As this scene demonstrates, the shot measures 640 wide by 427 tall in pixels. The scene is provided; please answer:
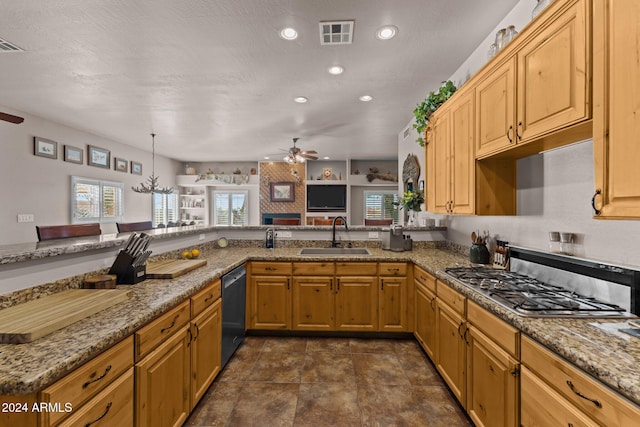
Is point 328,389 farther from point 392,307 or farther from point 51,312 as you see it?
point 51,312

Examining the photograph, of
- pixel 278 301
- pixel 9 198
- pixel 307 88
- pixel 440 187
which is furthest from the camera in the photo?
pixel 9 198

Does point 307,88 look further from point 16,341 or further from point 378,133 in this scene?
point 16,341

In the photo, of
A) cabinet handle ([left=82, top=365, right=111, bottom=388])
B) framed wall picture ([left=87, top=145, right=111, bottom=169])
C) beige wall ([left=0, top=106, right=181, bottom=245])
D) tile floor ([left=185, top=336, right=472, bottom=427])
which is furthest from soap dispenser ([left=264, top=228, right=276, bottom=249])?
framed wall picture ([left=87, top=145, right=111, bottom=169])

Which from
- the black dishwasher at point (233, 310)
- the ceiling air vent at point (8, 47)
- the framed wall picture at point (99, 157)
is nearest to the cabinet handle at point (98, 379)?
the black dishwasher at point (233, 310)

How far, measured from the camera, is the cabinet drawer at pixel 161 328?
4.25 feet

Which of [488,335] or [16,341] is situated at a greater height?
[16,341]

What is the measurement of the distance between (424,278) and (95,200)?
6.26m

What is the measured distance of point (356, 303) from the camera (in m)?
2.93

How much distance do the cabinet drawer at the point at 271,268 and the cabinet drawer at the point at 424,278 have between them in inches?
49.0

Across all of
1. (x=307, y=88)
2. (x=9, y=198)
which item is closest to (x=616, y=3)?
(x=307, y=88)

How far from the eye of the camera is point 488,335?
151 cm

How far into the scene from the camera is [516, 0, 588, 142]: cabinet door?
3.97 ft

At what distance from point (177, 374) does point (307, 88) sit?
10.1 ft

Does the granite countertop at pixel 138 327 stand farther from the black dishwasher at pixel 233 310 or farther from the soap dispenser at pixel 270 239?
the soap dispenser at pixel 270 239
